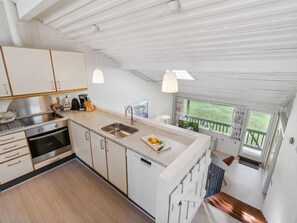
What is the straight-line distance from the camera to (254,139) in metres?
5.11

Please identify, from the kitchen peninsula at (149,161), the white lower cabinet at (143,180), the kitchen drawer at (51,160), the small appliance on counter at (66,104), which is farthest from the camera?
the small appliance on counter at (66,104)

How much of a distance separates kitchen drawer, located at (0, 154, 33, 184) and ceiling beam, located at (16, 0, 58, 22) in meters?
2.07

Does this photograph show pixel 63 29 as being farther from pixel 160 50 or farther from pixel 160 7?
pixel 160 7

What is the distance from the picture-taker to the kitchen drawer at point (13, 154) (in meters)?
2.02

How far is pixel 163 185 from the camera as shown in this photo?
1164mm

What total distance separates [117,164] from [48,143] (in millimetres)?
1396

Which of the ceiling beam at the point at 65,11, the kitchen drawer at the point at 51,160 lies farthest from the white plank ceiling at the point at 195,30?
the kitchen drawer at the point at 51,160

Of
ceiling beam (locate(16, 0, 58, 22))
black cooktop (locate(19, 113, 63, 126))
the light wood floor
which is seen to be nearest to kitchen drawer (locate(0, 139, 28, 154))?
black cooktop (locate(19, 113, 63, 126))

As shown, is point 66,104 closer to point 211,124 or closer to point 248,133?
point 211,124

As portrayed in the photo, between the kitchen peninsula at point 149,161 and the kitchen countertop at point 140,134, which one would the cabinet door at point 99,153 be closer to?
the kitchen peninsula at point 149,161

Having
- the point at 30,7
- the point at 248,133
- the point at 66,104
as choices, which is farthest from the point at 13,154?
the point at 248,133

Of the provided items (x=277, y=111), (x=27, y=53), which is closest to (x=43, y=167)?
(x=27, y=53)

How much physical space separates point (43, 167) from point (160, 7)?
116 inches

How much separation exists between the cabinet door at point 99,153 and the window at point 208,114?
4830mm
